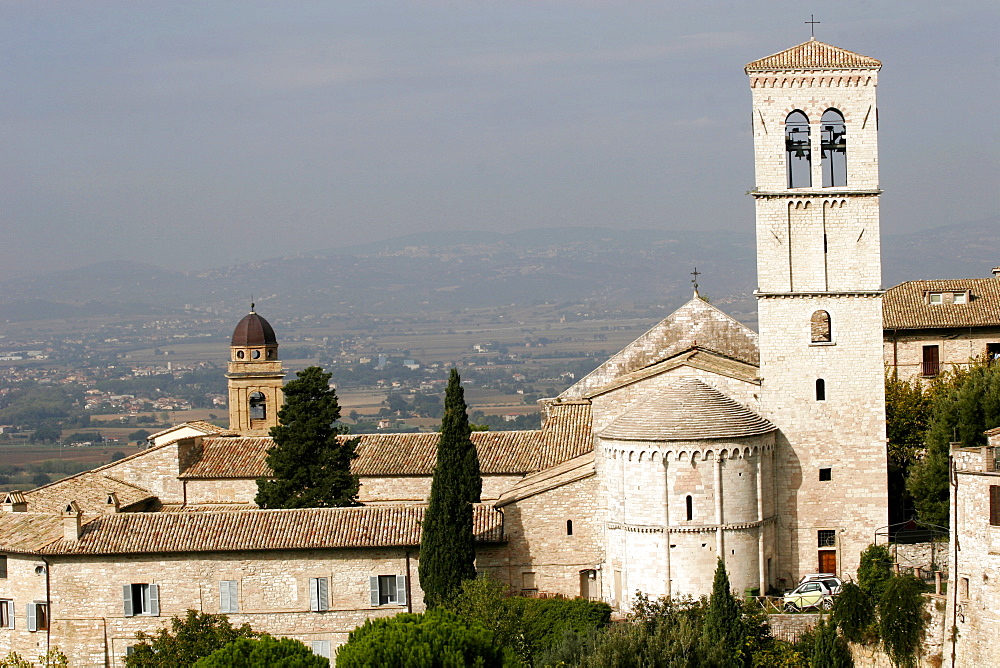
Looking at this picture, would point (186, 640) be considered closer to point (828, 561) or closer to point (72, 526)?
point (72, 526)

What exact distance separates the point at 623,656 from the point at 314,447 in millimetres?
14592

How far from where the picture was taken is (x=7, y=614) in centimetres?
3703

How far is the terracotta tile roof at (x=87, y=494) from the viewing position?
44312 mm

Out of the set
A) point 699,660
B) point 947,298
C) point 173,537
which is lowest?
point 699,660

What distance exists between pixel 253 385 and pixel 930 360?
3020cm

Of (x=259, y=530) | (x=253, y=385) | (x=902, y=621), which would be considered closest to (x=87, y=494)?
(x=259, y=530)

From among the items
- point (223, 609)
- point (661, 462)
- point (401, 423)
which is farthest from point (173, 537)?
point (401, 423)

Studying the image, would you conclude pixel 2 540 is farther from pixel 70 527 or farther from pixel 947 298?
pixel 947 298

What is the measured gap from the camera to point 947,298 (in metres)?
48.0

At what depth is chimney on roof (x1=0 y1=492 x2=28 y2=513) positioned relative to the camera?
41.5 m

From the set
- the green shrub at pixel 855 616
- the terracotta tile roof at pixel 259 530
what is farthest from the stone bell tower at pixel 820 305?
the terracotta tile roof at pixel 259 530

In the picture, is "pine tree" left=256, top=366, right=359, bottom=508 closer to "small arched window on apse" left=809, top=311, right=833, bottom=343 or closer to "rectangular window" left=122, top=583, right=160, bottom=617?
"rectangular window" left=122, top=583, right=160, bottom=617

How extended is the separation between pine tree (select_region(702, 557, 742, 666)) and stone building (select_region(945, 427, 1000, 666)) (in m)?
4.61

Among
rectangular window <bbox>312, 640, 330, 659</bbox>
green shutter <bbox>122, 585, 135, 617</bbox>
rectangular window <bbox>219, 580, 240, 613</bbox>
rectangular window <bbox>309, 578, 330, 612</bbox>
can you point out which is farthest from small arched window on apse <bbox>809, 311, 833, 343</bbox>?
green shutter <bbox>122, 585, 135, 617</bbox>
